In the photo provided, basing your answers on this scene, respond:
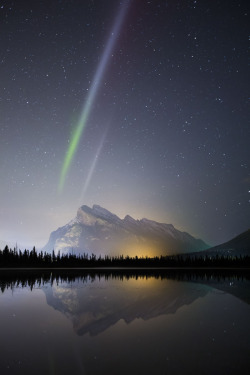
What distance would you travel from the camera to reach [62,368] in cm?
797

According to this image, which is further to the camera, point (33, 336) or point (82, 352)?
point (33, 336)

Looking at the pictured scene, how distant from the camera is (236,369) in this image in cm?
783

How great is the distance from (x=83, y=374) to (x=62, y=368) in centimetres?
80

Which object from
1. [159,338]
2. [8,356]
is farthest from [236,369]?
[8,356]

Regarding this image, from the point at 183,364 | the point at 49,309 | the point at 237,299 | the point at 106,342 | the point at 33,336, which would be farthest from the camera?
Result: the point at 237,299

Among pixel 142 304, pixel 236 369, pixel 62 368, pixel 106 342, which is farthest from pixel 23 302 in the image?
pixel 236 369

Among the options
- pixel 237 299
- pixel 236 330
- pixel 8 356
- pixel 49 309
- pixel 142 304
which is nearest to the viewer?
pixel 8 356

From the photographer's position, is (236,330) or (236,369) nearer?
(236,369)

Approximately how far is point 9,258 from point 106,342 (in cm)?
13014

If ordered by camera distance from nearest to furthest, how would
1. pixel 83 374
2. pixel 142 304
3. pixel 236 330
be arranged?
pixel 83 374 < pixel 236 330 < pixel 142 304

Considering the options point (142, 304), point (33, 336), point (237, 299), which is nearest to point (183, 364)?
point (33, 336)

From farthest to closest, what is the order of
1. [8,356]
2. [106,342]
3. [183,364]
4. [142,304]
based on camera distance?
[142,304] < [106,342] < [8,356] < [183,364]

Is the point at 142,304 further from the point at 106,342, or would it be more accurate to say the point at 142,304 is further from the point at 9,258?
the point at 9,258

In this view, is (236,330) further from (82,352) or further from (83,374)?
(83,374)
